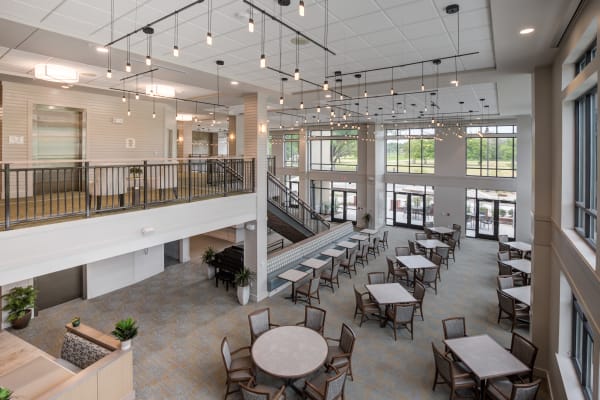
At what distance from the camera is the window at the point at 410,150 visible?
1864cm

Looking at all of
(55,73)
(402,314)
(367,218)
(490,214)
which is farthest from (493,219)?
(55,73)

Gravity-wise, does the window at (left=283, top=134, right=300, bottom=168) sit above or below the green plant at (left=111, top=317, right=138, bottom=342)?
above

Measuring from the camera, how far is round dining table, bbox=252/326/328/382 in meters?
5.53

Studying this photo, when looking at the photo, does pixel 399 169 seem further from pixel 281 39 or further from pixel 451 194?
pixel 281 39

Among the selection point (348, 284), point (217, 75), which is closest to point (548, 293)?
point (348, 284)

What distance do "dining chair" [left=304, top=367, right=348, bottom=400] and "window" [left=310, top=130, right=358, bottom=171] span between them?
16.1 meters

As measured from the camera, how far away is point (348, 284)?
11430 millimetres

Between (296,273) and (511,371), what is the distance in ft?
20.1

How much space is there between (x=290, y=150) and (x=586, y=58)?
762 inches

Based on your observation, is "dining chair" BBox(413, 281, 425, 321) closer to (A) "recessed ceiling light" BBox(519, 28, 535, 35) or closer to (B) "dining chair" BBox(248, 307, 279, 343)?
(B) "dining chair" BBox(248, 307, 279, 343)

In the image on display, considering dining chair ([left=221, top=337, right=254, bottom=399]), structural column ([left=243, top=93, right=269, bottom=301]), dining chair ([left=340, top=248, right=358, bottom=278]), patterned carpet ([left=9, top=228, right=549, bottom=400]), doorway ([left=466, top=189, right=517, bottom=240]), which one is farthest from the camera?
doorway ([left=466, top=189, right=517, bottom=240])

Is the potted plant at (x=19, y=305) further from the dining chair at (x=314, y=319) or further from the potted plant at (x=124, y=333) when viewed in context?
the dining chair at (x=314, y=319)

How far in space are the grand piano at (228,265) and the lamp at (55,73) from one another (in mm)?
6604

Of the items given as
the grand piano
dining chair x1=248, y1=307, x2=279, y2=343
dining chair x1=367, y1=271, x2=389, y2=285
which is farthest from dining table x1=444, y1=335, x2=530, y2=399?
the grand piano
